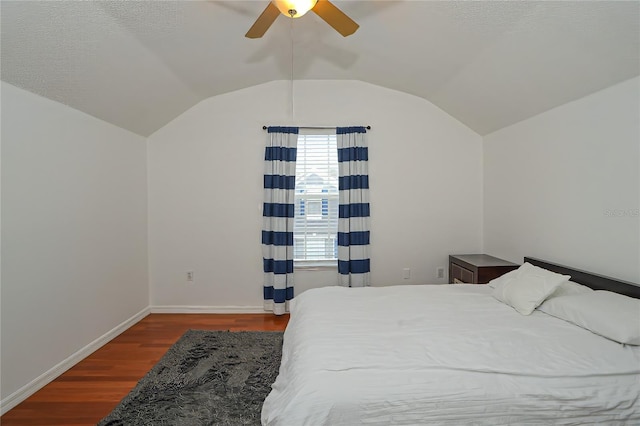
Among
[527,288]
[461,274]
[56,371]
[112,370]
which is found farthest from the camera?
[461,274]

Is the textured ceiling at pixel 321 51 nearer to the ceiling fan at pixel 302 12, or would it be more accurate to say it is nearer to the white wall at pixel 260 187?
the white wall at pixel 260 187

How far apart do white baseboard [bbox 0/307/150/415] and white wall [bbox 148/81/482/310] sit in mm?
709

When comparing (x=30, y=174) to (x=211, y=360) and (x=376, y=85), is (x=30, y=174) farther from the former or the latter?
(x=376, y=85)

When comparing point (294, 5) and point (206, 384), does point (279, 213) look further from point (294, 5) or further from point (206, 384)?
point (294, 5)

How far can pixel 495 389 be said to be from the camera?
1.25 metres

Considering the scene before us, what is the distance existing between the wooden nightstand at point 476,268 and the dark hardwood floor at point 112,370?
6.53 ft

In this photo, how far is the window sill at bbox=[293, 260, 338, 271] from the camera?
366 cm

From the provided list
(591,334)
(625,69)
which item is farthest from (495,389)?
(625,69)

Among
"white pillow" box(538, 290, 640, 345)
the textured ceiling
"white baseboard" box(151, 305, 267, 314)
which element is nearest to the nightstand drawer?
"white pillow" box(538, 290, 640, 345)

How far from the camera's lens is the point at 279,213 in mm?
3512

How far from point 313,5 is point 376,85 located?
6.98ft

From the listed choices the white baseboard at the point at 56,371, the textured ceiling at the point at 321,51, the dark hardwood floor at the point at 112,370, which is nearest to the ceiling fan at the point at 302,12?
the textured ceiling at the point at 321,51

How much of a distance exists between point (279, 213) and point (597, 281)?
280 centimetres

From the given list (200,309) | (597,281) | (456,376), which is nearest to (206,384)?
(200,309)
